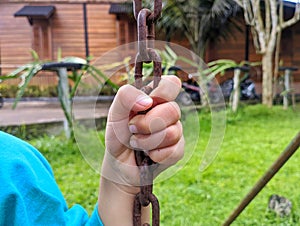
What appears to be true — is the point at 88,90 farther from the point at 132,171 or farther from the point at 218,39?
the point at 218,39

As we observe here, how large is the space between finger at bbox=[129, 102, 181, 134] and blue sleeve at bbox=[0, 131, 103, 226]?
200mm

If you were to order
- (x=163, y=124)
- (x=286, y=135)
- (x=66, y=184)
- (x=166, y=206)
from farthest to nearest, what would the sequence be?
(x=286, y=135) < (x=66, y=184) < (x=166, y=206) < (x=163, y=124)

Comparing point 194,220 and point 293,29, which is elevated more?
point 293,29

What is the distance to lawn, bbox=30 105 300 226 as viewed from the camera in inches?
63.8

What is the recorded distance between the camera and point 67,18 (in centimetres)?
704

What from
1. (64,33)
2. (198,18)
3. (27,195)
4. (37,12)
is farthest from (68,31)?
(27,195)

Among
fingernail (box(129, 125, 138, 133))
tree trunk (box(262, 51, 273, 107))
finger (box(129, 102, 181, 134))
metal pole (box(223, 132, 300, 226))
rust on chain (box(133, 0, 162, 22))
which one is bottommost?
tree trunk (box(262, 51, 273, 107))

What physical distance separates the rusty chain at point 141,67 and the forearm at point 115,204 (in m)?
0.11

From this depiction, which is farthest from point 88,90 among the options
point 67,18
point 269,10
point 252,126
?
point 67,18

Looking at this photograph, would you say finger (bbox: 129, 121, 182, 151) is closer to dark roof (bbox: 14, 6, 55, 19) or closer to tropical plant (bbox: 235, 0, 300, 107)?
tropical plant (bbox: 235, 0, 300, 107)

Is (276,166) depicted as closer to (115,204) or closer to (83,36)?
(115,204)

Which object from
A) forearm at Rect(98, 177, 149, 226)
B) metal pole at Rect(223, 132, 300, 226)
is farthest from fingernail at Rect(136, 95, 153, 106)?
metal pole at Rect(223, 132, 300, 226)

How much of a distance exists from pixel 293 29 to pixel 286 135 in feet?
13.8

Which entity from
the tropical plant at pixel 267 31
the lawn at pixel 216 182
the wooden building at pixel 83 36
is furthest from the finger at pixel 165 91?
the wooden building at pixel 83 36
